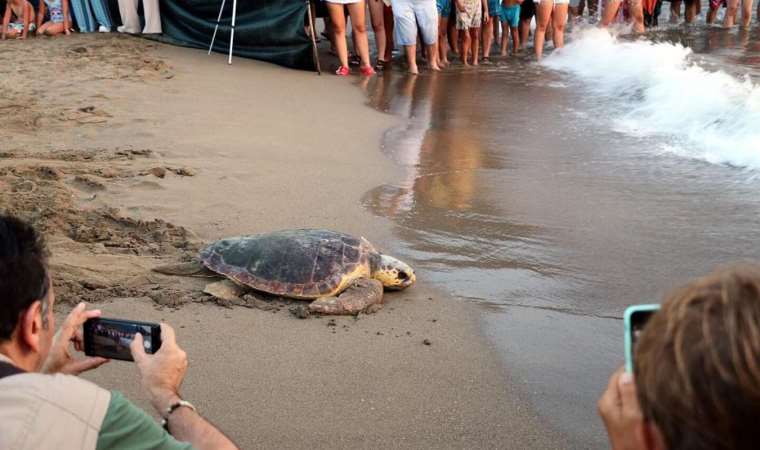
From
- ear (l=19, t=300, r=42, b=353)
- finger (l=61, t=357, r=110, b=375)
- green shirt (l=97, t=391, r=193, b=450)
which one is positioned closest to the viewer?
green shirt (l=97, t=391, r=193, b=450)

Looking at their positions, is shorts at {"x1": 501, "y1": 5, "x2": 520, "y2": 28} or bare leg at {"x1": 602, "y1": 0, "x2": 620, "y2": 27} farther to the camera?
bare leg at {"x1": 602, "y1": 0, "x2": 620, "y2": 27}

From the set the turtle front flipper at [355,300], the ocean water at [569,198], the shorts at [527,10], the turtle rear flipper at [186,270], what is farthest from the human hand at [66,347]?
the shorts at [527,10]

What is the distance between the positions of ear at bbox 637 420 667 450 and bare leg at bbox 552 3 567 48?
33.5 feet

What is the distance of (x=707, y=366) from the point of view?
85 centimetres

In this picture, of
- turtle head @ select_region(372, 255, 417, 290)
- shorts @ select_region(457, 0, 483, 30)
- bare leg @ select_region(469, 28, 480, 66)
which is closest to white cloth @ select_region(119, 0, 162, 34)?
shorts @ select_region(457, 0, 483, 30)

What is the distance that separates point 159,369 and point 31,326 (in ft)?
1.08

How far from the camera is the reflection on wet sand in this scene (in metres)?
4.07

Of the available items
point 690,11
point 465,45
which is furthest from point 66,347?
point 690,11

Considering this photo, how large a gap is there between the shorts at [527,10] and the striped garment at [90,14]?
18.4 ft

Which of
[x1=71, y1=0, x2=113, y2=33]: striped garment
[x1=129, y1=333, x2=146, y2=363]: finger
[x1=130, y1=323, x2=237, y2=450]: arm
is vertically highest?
[x1=71, y1=0, x2=113, y2=33]: striped garment

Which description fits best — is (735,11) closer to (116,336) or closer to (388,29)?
(388,29)

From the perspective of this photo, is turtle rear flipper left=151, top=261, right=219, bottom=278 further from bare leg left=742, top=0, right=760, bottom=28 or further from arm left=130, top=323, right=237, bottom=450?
bare leg left=742, top=0, right=760, bottom=28

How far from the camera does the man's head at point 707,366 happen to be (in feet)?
2.75

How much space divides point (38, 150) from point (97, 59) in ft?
11.3
